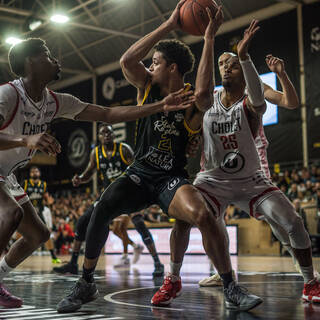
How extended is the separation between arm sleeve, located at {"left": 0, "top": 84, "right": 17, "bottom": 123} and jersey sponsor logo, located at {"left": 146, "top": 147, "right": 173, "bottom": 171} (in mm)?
1047

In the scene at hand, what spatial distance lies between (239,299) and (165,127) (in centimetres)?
134

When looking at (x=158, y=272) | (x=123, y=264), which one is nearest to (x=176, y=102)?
(x=158, y=272)

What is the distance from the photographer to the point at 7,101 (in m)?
3.59

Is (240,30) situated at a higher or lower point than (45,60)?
higher

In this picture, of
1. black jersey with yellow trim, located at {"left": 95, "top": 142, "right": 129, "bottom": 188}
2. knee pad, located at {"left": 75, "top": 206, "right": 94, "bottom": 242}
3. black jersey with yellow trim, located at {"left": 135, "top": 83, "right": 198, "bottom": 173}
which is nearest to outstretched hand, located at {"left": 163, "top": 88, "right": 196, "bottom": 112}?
black jersey with yellow trim, located at {"left": 135, "top": 83, "right": 198, "bottom": 173}

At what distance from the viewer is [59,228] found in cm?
1761

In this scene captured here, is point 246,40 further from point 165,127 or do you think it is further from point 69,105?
point 69,105

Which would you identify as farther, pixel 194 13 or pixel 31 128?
pixel 194 13

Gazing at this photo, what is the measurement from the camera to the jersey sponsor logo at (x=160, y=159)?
3908mm

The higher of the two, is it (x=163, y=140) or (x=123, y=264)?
(x=163, y=140)

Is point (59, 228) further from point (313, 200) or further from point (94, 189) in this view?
point (313, 200)

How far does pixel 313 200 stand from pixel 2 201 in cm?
1164

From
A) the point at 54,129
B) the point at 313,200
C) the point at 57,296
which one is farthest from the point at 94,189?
the point at 57,296

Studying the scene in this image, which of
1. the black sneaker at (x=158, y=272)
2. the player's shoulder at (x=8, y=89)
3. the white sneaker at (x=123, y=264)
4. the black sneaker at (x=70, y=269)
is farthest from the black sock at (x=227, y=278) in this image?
the white sneaker at (x=123, y=264)
